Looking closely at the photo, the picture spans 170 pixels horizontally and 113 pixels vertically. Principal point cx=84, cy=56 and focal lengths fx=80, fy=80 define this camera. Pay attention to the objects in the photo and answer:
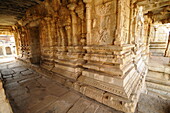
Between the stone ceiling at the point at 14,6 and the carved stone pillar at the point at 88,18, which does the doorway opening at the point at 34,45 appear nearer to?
the stone ceiling at the point at 14,6

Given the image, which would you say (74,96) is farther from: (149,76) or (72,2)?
(149,76)

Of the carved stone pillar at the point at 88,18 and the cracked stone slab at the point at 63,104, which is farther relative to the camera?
the carved stone pillar at the point at 88,18

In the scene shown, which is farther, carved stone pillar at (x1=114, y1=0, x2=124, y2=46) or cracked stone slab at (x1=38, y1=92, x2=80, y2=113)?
carved stone pillar at (x1=114, y1=0, x2=124, y2=46)

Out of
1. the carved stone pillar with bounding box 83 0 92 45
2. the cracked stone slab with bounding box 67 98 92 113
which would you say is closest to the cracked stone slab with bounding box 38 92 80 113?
the cracked stone slab with bounding box 67 98 92 113

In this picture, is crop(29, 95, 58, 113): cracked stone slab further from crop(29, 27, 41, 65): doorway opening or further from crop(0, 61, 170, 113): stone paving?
crop(29, 27, 41, 65): doorway opening

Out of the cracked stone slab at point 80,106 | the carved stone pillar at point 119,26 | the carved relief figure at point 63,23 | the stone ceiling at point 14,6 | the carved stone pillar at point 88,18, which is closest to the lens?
the cracked stone slab at point 80,106

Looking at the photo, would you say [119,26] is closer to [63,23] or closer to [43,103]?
[63,23]

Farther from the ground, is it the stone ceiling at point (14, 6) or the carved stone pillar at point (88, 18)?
the stone ceiling at point (14, 6)

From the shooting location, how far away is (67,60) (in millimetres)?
3459

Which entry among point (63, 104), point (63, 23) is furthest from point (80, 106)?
point (63, 23)

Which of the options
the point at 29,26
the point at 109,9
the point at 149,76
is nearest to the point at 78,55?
the point at 109,9

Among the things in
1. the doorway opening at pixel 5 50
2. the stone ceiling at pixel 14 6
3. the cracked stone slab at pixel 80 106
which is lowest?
the cracked stone slab at pixel 80 106

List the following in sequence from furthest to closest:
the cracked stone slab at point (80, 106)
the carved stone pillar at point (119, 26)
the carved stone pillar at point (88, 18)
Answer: the carved stone pillar at point (88, 18) → the carved stone pillar at point (119, 26) → the cracked stone slab at point (80, 106)

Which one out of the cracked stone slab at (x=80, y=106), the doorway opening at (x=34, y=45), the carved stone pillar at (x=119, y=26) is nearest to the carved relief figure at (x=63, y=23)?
the carved stone pillar at (x=119, y=26)
